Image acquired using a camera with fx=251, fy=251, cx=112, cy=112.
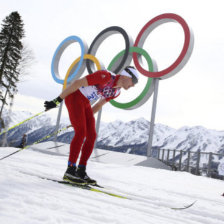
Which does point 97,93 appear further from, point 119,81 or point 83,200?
point 83,200

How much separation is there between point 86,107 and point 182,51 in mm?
7271

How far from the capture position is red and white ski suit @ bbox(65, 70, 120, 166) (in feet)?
10.5

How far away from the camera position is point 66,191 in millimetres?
2559

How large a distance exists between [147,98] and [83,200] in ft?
28.4

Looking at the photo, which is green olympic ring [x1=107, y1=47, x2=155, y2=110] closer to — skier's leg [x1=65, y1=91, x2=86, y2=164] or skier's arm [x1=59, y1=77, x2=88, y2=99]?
skier's leg [x1=65, y1=91, x2=86, y2=164]

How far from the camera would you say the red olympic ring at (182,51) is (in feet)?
31.5

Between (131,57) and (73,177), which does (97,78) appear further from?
(131,57)

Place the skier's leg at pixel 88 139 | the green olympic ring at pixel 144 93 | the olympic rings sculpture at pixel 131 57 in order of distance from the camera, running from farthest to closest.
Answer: the green olympic ring at pixel 144 93, the olympic rings sculpture at pixel 131 57, the skier's leg at pixel 88 139

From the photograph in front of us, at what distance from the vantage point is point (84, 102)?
3402 mm

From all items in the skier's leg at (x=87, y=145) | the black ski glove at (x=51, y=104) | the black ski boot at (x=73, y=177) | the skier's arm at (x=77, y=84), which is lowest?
the black ski boot at (x=73, y=177)

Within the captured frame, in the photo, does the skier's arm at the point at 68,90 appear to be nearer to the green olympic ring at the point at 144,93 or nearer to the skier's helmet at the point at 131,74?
the skier's helmet at the point at 131,74

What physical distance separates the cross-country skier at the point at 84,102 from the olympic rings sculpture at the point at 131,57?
6850mm

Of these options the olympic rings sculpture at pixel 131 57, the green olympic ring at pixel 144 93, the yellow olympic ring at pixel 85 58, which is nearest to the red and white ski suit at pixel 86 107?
the olympic rings sculpture at pixel 131 57

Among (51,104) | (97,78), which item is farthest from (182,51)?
(51,104)
